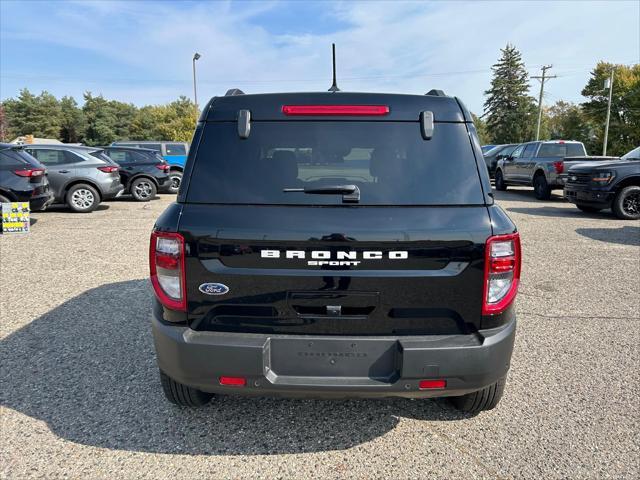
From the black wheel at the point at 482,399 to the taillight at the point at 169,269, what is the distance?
1.83m

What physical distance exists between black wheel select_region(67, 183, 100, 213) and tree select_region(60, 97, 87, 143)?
8817 centimetres

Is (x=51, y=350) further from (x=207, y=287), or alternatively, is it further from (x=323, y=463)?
(x=323, y=463)

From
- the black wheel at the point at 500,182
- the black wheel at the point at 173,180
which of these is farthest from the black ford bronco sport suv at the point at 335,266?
the black wheel at the point at 500,182

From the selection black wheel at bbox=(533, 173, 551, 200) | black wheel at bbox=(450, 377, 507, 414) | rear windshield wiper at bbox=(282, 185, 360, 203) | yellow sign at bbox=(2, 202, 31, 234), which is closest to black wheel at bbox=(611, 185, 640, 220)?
black wheel at bbox=(533, 173, 551, 200)

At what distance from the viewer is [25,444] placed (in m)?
2.62

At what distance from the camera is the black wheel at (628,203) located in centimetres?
1086

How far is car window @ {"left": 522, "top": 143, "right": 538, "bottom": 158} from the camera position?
15.5 m

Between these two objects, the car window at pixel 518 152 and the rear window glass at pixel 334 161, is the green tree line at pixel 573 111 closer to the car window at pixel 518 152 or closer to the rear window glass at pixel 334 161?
the car window at pixel 518 152

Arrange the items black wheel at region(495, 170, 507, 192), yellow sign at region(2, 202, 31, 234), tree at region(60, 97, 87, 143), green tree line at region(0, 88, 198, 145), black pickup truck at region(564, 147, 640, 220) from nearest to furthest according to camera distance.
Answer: yellow sign at region(2, 202, 31, 234) < black pickup truck at region(564, 147, 640, 220) < black wheel at region(495, 170, 507, 192) < green tree line at region(0, 88, 198, 145) < tree at region(60, 97, 87, 143)

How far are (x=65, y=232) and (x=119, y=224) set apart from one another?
1251mm

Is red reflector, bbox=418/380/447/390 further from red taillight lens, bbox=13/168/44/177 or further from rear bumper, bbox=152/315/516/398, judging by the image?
red taillight lens, bbox=13/168/44/177

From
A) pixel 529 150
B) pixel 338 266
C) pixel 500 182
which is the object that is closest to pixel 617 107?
pixel 500 182

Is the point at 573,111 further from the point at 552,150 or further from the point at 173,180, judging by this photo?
the point at 173,180

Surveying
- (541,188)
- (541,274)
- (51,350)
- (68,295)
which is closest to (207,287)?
(51,350)
